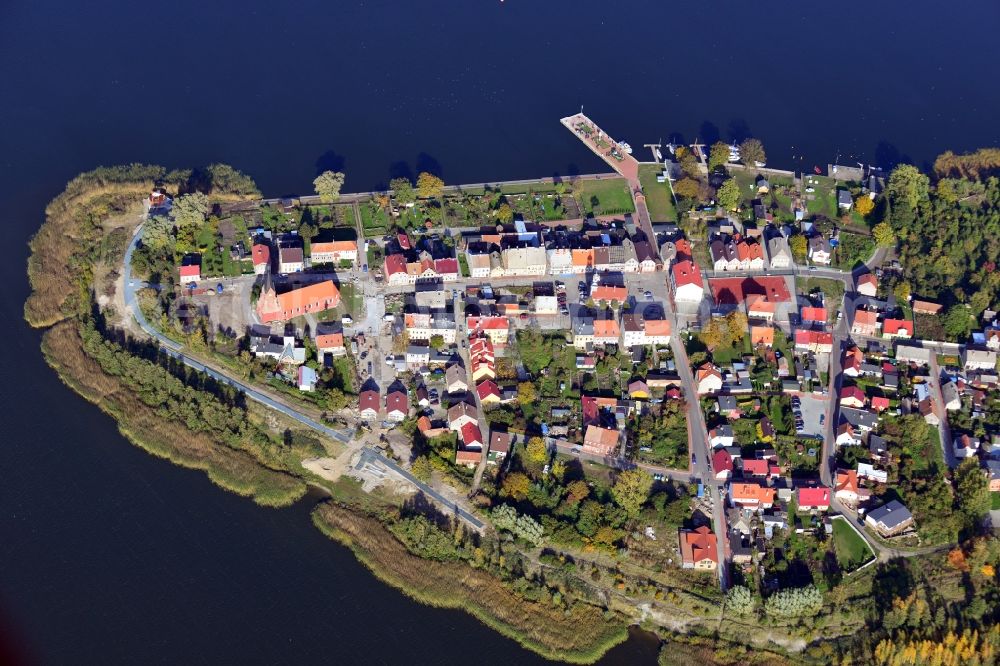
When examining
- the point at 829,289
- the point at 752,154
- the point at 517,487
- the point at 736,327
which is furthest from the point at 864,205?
the point at 517,487

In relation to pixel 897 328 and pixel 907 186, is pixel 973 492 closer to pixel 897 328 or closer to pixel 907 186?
pixel 897 328

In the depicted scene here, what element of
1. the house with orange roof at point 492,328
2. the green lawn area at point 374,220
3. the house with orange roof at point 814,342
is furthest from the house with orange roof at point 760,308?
the green lawn area at point 374,220

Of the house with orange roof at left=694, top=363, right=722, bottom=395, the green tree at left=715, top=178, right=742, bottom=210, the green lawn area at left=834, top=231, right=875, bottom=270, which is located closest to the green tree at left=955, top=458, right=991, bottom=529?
the house with orange roof at left=694, top=363, right=722, bottom=395

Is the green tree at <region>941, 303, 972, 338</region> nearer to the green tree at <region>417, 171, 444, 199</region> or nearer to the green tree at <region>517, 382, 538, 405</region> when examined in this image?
the green tree at <region>517, 382, 538, 405</region>

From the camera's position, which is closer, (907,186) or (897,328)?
(897,328)

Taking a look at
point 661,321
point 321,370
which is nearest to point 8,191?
point 321,370
